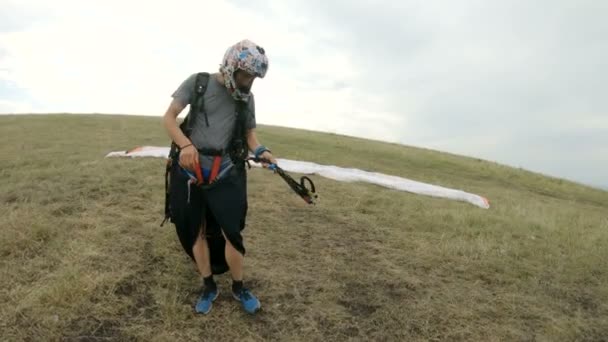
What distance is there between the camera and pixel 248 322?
5168 mm

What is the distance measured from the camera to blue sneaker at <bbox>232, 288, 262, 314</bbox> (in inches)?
209

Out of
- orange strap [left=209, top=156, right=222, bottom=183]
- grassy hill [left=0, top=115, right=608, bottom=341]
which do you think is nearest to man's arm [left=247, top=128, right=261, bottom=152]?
orange strap [left=209, top=156, right=222, bottom=183]

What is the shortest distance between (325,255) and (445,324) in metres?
2.24

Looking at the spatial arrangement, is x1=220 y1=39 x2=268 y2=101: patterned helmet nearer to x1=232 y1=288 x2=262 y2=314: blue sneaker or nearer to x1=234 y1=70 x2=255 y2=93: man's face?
x1=234 y1=70 x2=255 y2=93: man's face

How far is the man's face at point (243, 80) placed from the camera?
455cm

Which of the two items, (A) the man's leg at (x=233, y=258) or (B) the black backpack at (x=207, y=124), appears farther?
(A) the man's leg at (x=233, y=258)

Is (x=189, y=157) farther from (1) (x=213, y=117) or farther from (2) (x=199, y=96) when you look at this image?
(2) (x=199, y=96)

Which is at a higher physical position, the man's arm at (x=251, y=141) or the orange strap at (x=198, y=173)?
the man's arm at (x=251, y=141)

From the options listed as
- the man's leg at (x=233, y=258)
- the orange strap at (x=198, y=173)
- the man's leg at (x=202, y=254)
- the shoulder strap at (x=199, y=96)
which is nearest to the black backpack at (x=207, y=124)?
the shoulder strap at (x=199, y=96)

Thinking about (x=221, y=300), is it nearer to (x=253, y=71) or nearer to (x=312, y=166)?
(x=253, y=71)

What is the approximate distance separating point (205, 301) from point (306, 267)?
181cm

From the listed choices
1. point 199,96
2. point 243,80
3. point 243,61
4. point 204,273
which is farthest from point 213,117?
point 204,273

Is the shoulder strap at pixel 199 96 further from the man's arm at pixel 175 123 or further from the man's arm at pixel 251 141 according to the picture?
the man's arm at pixel 251 141

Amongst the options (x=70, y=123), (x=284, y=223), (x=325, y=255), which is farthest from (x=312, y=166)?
(x=70, y=123)
